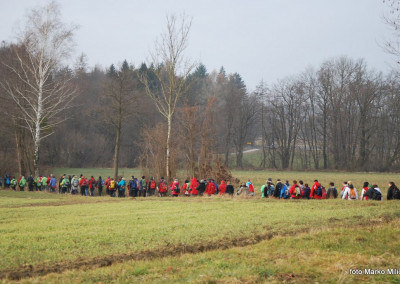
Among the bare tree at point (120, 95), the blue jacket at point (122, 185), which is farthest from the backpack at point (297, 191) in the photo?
the bare tree at point (120, 95)

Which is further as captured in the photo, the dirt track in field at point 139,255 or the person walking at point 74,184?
the person walking at point 74,184

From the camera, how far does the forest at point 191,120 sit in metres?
36.6

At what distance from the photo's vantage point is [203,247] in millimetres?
9789

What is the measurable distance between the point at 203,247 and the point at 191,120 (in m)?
25.3

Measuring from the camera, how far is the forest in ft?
120

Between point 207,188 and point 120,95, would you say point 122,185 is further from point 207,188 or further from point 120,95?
point 120,95

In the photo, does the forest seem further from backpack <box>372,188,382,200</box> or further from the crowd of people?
backpack <box>372,188,382,200</box>

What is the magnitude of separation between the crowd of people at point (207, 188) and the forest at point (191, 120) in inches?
121

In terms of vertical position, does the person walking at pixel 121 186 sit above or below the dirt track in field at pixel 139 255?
above

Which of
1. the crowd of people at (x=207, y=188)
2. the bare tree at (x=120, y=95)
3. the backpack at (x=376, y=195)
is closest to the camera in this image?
the backpack at (x=376, y=195)

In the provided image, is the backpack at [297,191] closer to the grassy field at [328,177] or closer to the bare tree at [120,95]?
the grassy field at [328,177]

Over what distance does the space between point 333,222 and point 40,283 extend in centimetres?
958

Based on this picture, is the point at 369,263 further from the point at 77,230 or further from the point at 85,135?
the point at 85,135

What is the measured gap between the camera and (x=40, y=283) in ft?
22.7
